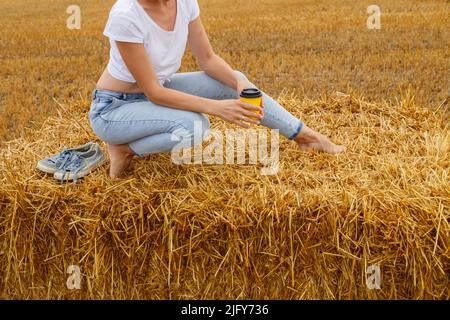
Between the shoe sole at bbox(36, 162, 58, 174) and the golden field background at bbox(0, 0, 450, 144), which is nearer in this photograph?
the shoe sole at bbox(36, 162, 58, 174)

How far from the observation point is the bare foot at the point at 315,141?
3410mm

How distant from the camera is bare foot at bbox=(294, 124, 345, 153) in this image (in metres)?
3.41

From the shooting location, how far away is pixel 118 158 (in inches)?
123

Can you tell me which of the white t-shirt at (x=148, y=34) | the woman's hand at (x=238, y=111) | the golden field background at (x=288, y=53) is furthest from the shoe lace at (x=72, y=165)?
the golden field background at (x=288, y=53)

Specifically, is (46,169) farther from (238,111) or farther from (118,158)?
(238,111)

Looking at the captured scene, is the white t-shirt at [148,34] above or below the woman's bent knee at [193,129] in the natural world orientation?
above

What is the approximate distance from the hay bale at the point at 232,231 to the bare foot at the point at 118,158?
0.07 meters

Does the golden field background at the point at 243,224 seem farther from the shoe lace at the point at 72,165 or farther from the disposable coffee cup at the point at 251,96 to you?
the disposable coffee cup at the point at 251,96

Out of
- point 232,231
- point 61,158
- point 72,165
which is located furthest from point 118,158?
point 232,231

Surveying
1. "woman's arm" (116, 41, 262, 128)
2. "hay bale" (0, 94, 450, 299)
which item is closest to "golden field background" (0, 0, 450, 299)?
"hay bale" (0, 94, 450, 299)

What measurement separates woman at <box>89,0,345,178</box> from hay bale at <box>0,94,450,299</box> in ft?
0.73

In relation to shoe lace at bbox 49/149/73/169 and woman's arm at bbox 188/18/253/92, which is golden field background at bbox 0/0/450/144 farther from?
shoe lace at bbox 49/149/73/169

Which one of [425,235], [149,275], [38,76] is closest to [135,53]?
[149,275]

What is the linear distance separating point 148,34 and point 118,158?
655mm
